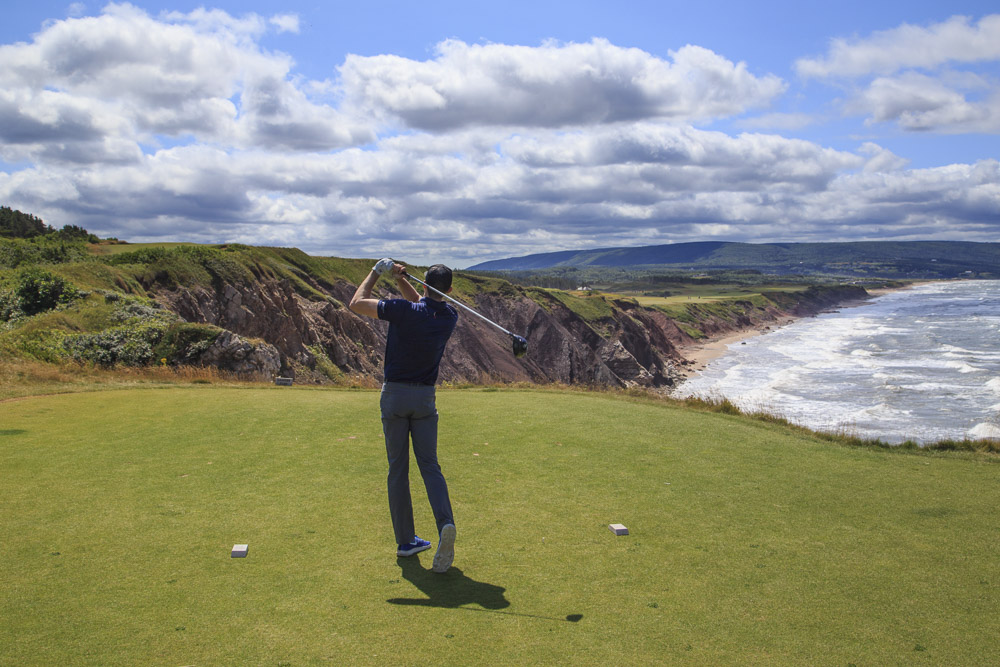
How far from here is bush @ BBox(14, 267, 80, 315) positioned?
25281mm

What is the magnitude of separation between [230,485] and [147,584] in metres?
2.88

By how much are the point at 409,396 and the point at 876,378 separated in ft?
210

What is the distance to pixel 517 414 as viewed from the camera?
46.5ft

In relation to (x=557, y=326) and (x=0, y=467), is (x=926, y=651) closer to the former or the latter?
(x=0, y=467)

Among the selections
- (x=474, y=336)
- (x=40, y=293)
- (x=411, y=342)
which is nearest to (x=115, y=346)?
(x=40, y=293)

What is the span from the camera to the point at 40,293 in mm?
25469

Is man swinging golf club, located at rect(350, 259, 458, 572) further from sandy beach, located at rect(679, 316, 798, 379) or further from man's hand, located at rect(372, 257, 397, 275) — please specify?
sandy beach, located at rect(679, 316, 798, 379)

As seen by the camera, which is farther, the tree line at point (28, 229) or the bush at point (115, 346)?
the tree line at point (28, 229)

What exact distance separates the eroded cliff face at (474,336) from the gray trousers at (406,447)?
14860 millimetres

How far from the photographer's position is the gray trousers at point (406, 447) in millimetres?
6727

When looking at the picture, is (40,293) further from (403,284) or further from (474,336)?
(474,336)

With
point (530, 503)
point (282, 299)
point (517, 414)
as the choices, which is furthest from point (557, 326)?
point (530, 503)

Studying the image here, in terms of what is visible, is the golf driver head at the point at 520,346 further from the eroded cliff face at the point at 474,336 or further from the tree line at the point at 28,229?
the tree line at the point at 28,229

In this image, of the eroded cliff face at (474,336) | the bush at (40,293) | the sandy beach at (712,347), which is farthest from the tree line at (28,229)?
the sandy beach at (712,347)
